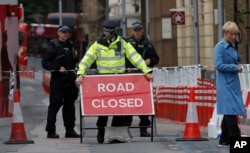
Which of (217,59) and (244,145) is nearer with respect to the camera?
(244,145)

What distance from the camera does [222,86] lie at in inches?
582

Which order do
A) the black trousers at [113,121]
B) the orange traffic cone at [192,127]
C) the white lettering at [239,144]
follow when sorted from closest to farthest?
the white lettering at [239,144]
the orange traffic cone at [192,127]
the black trousers at [113,121]

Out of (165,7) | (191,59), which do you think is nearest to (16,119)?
(191,59)

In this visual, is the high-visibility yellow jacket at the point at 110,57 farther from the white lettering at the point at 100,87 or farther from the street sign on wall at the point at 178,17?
the street sign on wall at the point at 178,17

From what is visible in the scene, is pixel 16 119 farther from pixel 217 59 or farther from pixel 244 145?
pixel 244 145

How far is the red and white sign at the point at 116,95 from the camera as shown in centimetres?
1609

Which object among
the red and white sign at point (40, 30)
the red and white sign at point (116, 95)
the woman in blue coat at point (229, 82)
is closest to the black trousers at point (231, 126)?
the woman in blue coat at point (229, 82)

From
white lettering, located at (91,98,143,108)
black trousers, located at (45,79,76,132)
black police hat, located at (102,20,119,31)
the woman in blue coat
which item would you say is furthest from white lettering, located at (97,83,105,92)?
the woman in blue coat

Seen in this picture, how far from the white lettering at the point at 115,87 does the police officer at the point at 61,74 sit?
1430 mm

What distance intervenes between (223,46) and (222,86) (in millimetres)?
582

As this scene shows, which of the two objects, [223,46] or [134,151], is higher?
[223,46]

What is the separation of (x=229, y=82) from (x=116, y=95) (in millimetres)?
2208

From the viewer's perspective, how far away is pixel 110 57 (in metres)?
16.1

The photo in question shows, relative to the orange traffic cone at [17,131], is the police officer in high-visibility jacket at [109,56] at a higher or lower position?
higher
